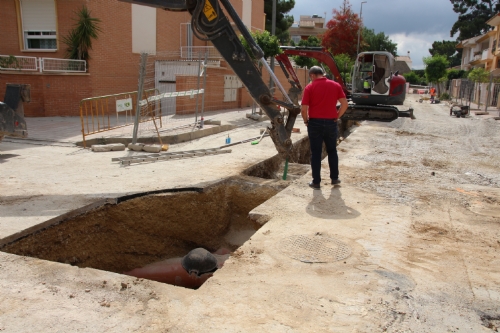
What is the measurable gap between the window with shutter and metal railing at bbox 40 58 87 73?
148cm

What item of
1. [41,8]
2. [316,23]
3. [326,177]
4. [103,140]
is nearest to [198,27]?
[326,177]

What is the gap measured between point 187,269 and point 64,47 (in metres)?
14.6

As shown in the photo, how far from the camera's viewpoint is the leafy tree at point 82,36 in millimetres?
15969

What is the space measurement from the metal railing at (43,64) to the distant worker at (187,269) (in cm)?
1165

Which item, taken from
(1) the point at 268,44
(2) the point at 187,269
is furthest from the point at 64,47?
(2) the point at 187,269

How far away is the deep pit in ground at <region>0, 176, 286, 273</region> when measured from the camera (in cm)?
500

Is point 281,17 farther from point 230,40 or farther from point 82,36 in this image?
point 230,40

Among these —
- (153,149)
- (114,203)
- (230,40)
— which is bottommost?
(114,203)

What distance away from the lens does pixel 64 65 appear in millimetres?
15750

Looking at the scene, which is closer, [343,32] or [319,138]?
[319,138]

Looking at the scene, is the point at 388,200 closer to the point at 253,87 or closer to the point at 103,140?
the point at 253,87

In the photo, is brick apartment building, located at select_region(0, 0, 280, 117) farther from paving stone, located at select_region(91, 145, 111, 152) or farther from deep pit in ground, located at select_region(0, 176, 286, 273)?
deep pit in ground, located at select_region(0, 176, 286, 273)

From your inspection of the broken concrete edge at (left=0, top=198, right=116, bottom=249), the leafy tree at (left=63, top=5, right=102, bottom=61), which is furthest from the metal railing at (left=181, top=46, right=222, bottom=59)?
the broken concrete edge at (left=0, top=198, right=116, bottom=249)

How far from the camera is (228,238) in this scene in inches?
265
